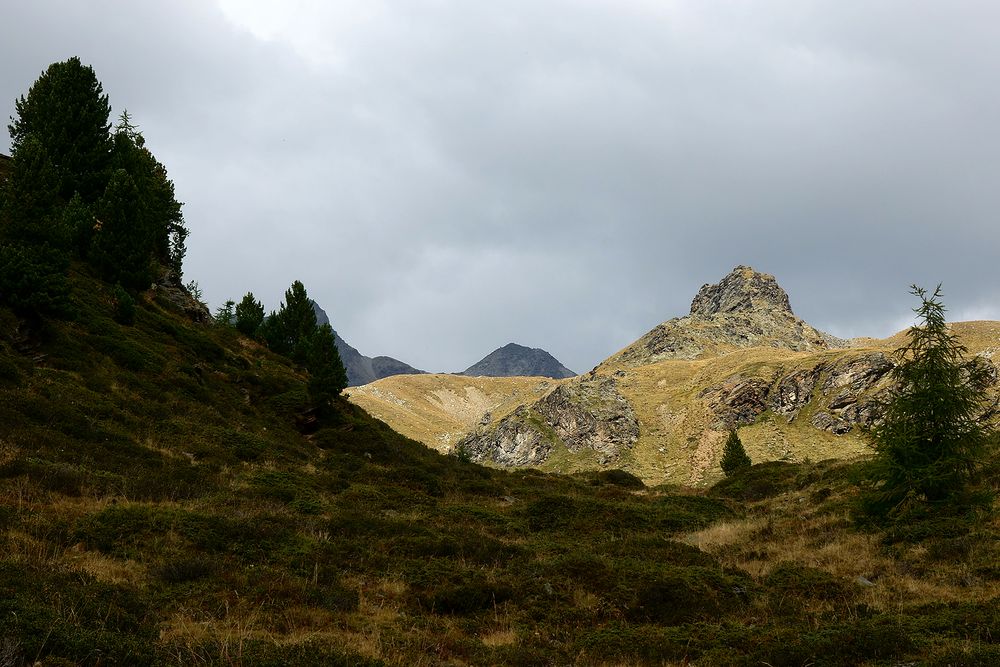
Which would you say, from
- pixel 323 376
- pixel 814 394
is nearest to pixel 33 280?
pixel 323 376

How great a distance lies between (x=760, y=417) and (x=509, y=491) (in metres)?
72.0

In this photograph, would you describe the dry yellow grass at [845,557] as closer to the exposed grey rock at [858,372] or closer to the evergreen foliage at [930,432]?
the evergreen foliage at [930,432]

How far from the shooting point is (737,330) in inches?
6097

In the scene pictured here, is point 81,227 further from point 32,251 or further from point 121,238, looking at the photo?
point 32,251

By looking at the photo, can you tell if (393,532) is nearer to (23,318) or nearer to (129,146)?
(23,318)

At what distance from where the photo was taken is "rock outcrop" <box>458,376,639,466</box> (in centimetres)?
9312

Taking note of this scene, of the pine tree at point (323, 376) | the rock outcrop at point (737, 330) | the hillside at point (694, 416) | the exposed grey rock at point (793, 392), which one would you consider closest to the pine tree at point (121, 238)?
the pine tree at point (323, 376)

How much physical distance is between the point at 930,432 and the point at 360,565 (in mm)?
18297

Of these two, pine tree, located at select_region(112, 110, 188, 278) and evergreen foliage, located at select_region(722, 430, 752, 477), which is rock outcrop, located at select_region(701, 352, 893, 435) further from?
pine tree, located at select_region(112, 110, 188, 278)

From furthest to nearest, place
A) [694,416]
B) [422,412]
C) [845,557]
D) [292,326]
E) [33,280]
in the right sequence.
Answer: [422,412], [694,416], [292,326], [33,280], [845,557]

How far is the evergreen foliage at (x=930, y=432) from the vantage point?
1764 centimetres

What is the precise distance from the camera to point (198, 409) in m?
25.8

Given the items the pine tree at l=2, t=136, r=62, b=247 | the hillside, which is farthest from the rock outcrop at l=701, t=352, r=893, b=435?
the pine tree at l=2, t=136, r=62, b=247

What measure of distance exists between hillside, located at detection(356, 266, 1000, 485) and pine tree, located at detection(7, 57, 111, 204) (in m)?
71.9
